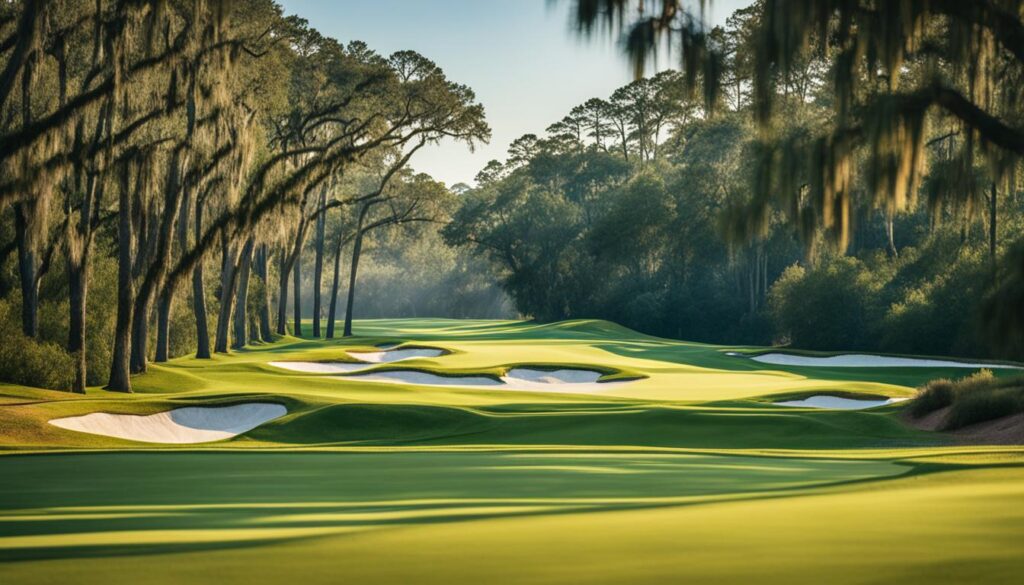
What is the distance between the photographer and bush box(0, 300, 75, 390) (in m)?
23.0

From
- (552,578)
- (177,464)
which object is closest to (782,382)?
(177,464)

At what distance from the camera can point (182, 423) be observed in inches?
814

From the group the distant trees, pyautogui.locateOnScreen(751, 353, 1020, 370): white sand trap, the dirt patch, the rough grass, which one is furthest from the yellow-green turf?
→ pyautogui.locateOnScreen(751, 353, 1020, 370): white sand trap

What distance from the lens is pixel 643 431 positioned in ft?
62.9

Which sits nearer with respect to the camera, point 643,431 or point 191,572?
point 191,572

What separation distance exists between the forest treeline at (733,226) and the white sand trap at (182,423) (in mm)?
11414

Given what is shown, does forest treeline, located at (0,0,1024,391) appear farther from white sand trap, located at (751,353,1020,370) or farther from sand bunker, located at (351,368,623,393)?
sand bunker, located at (351,368,623,393)

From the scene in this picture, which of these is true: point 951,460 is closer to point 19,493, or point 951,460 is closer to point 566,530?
point 566,530

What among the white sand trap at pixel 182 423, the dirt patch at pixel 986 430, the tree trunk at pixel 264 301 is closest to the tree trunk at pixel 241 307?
the tree trunk at pixel 264 301

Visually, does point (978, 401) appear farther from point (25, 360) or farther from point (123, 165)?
point (25, 360)

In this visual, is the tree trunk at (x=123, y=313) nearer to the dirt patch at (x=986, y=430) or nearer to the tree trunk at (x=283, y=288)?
the dirt patch at (x=986, y=430)

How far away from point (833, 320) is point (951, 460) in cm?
3899

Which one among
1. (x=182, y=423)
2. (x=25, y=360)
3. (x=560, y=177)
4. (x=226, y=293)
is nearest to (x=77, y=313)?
(x=25, y=360)

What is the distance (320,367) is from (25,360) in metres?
13.2
